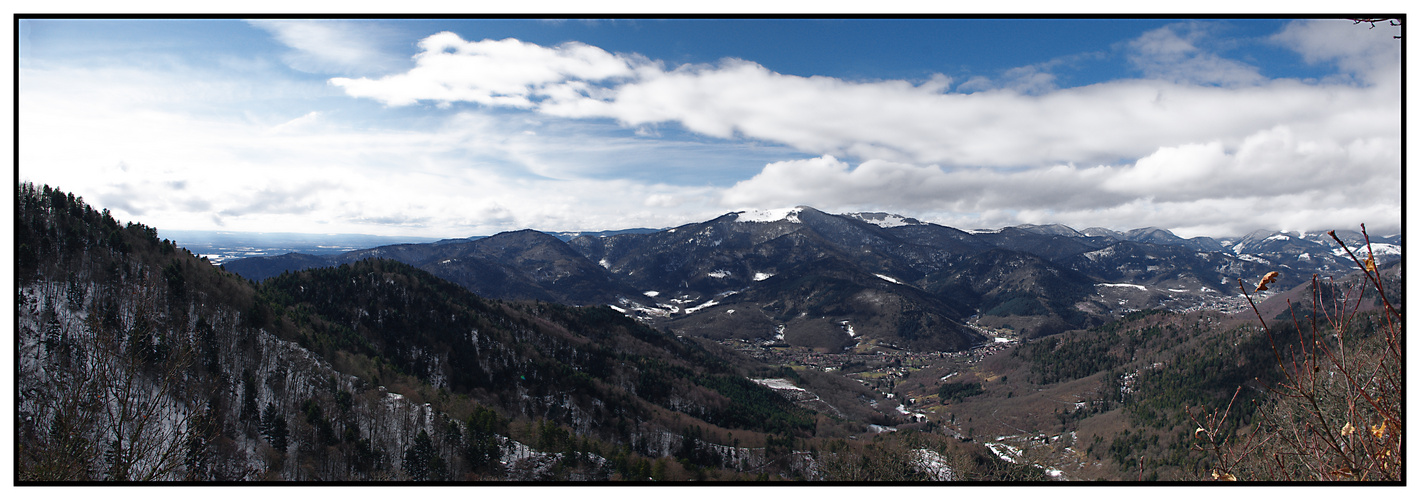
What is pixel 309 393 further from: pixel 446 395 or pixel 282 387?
pixel 446 395

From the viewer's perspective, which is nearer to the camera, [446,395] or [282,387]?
[282,387]

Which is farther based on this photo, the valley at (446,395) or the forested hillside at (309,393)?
the valley at (446,395)

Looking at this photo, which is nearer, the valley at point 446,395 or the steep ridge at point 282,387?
the steep ridge at point 282,387

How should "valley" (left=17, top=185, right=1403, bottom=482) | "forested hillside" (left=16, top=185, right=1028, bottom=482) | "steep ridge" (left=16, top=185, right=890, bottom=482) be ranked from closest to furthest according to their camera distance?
"steep ridge" (left=16, top=185, right=890, bottom=482)
"forested hillside" (left=16, top=185, right=1028, bottom=482)
"valley" (left=17, top=185, right=1403, bottom=482)

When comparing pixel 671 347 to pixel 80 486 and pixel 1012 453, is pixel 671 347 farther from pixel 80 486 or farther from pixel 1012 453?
pixel 80 486

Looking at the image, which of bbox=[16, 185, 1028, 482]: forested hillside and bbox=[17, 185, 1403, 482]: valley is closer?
bbox=[16, 185, 1028, 482]: forested hillside

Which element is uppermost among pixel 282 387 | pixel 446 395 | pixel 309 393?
pixel 282 387

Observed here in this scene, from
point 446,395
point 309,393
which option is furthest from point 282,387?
point 446,395

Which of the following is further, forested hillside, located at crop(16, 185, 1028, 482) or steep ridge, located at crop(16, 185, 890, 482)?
forested hillside, located at crop(16, 185, 1028, 482)

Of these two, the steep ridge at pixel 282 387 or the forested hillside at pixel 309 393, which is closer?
the steep ridge at pixel 282 387

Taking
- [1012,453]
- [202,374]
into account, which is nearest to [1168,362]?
[1012,453]

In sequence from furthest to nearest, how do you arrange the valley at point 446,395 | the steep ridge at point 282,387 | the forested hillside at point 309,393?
the valley at point 446,395, the forested hillside at point 309,393, the steep ridge at point 282,387

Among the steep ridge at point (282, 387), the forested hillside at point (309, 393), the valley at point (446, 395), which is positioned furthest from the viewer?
the valley at point (446, 395)

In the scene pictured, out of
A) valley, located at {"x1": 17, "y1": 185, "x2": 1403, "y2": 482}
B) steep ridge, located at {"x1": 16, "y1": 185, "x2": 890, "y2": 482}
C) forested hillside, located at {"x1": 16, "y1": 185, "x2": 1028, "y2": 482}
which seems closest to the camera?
steep ridge, located at {"x1": 16, "y1": 185, "x2": 890, "y2": 482}
